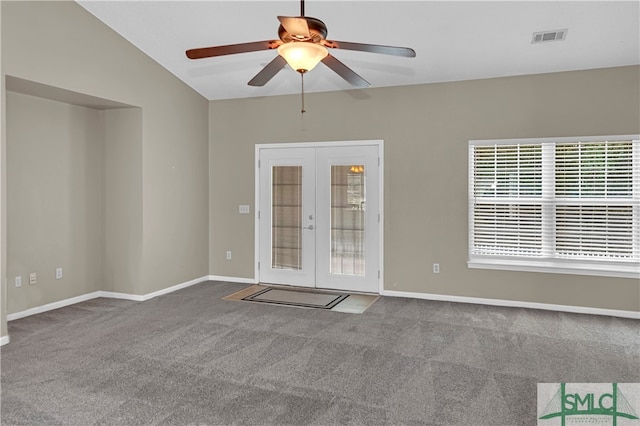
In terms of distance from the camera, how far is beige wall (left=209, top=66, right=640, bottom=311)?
5008mm

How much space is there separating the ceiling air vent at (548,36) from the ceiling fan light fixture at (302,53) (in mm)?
2610

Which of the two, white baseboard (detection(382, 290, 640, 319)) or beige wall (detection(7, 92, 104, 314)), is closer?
beige wall (detection(7, 92, 104, 314))

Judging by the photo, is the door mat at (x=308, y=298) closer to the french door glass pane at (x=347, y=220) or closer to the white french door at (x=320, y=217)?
the white french door at (x=320, y=217)

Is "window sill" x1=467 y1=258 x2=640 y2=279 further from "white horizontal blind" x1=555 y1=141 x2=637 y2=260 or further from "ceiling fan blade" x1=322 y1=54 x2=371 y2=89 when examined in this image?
"ceiling fan blade" x1=322 y1=54 x2=371 y2=89

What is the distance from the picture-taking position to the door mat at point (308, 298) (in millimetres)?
5359

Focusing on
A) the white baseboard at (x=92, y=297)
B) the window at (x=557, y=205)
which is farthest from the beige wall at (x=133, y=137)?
the window at (x=557, y=205)

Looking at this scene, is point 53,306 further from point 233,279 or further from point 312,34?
point 312,34

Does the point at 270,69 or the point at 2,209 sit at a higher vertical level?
the point at 270,69

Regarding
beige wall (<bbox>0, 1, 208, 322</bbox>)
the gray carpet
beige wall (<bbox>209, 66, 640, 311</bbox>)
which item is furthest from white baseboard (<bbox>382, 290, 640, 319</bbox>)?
beige wall (<bbox>0, 1, 208, 322</bbox>)

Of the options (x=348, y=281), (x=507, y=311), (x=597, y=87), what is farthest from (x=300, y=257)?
(x=597, y=87)

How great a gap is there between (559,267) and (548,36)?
256 cm

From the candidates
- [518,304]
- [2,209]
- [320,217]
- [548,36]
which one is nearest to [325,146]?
[320,217]

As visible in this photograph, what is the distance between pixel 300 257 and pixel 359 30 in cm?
A: 322

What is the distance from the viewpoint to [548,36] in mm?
4355
